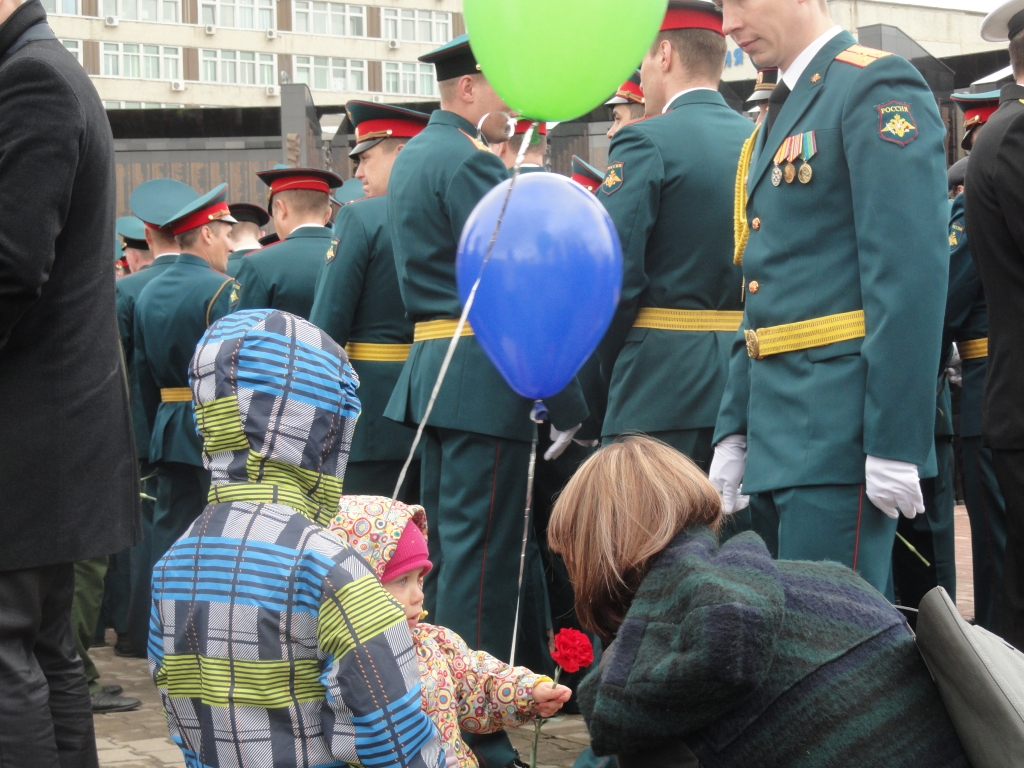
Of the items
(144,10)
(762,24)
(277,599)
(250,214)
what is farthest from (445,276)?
(144,10)

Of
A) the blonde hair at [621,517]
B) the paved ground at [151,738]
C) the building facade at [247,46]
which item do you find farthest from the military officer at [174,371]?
the building facade at [247,46]

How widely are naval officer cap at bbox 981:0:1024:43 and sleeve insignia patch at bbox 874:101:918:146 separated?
1048mm

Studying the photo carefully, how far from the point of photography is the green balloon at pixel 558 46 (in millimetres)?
3287

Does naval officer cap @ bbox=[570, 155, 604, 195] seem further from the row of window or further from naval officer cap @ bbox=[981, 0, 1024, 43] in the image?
the row of window

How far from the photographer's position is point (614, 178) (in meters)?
3.89

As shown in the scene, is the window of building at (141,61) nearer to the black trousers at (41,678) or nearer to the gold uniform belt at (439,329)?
the gold uniform belt at (439,329)

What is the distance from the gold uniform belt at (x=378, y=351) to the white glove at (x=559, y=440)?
1108 mm

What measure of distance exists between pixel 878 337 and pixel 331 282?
2.61 m

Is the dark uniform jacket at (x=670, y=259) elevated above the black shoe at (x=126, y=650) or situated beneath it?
elevated above

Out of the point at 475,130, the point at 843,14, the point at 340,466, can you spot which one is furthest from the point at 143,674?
the point at 843,14

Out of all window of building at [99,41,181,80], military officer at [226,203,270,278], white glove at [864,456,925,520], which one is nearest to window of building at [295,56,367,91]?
window of building at [99,41,181,80]

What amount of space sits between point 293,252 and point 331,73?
53.4 m

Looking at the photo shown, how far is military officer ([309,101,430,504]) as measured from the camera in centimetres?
499

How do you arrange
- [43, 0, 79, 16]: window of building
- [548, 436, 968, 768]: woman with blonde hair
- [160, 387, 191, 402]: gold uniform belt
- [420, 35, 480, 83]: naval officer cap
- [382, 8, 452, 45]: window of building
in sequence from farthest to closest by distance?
[382, 8, 452, 45]: window of building, [43, 0, 79, 16]: window of building, [160, 387, 191, 402]: gold uniform belt, [420, 35, 480, 83]: naval officer cap, [548, 436, 968, 768]: woman with blonde hair
